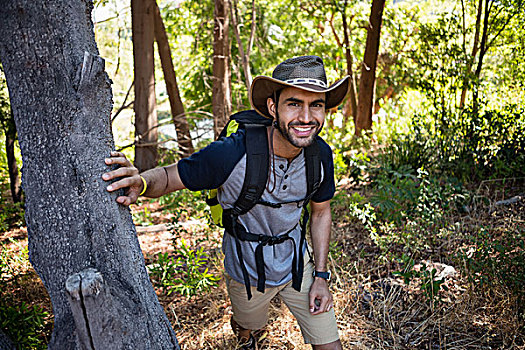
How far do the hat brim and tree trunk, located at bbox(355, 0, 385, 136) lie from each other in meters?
4.77

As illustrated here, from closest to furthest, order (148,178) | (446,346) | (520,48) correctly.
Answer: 1. (148,178)
2. (446,346)
3. (520,48)

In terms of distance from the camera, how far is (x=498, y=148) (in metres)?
5.74

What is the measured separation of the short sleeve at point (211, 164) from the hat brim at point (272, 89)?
343 mm

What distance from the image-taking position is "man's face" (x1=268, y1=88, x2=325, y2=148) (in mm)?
2352

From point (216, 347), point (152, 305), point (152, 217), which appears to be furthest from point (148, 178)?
point (152, 217)

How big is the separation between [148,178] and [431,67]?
543cm

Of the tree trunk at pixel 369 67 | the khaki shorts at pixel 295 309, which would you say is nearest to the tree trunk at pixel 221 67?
the tree trunk at pixel 369 67

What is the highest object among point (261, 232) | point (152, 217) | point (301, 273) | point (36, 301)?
point (261, 232)

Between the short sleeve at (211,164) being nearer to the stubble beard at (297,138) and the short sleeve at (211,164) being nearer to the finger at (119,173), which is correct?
the stubble beard at (297,138)

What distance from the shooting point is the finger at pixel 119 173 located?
171 cm

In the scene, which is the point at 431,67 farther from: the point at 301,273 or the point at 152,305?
the point at 152,305

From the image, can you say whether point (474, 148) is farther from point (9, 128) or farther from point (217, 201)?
point (9, 128)

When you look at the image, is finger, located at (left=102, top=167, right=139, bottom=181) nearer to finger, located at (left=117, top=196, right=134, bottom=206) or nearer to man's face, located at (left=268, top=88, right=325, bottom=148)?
finger, located at (left=117, top=196, right=134, bottom=206)

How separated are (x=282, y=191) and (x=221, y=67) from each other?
210 inches
